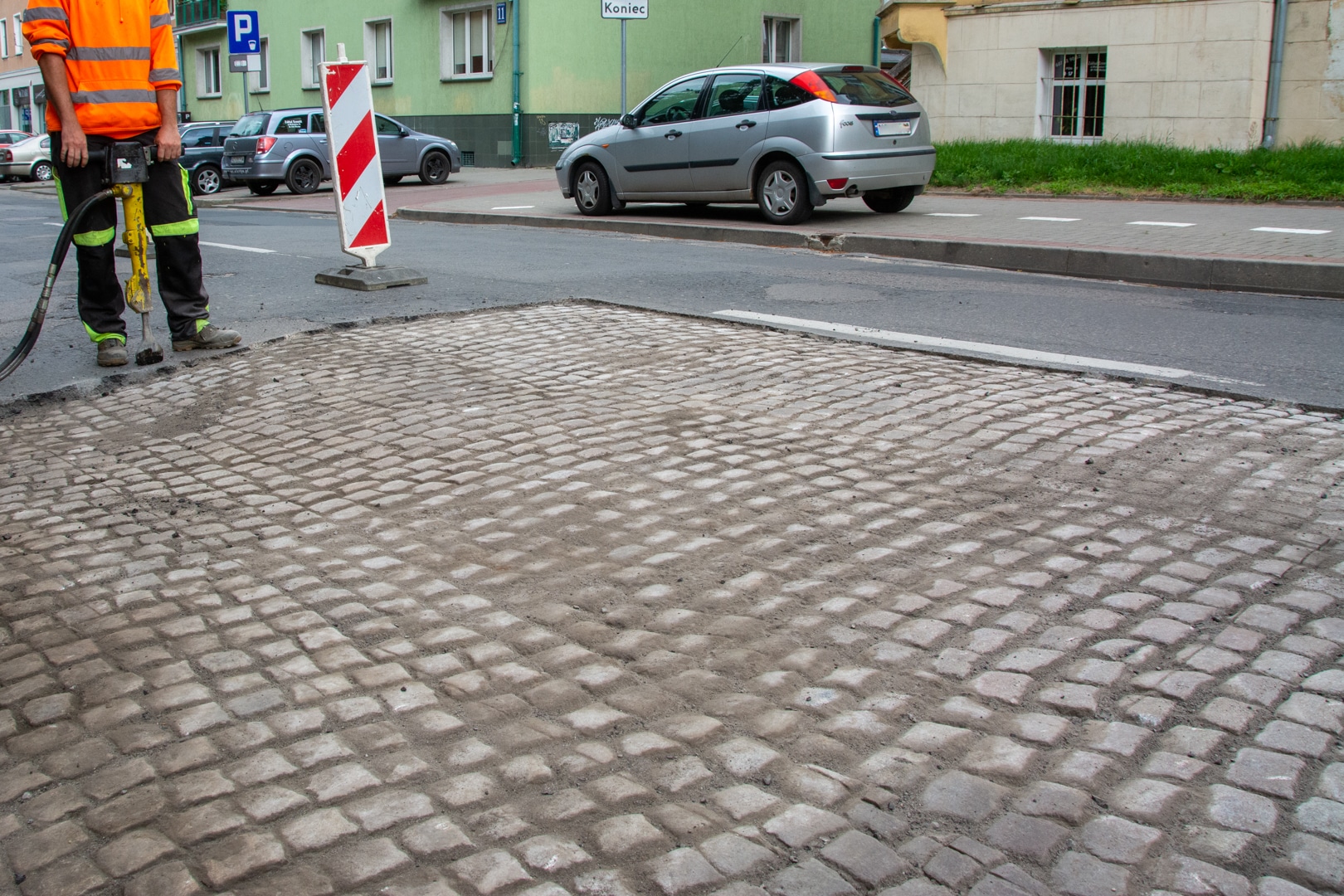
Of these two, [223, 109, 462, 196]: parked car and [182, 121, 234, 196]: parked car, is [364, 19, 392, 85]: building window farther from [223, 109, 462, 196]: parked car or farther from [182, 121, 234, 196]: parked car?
[223, 109, 462, 196]: parked car

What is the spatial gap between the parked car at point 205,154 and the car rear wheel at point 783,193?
15.1 m

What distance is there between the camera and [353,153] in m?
8.70

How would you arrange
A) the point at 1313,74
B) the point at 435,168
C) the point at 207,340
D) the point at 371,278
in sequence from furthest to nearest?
1. the point at 435,168
2. the point at 1313,74
3. the point at 371,278
4. the point at 207,340

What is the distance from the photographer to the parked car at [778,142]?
12.6 metres

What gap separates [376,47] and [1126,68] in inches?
813

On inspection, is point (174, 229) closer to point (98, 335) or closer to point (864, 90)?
point (98, 335)

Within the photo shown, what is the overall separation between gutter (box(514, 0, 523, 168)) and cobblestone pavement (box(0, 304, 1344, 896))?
24.4m

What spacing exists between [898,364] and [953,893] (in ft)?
13.7

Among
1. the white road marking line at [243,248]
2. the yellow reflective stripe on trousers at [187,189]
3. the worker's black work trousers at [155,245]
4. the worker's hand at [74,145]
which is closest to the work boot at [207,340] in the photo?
the worker's black work trousers at [155,245]

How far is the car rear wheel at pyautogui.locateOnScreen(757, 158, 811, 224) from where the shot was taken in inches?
504

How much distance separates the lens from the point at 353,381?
591 cm

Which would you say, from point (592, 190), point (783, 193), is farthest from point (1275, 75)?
point (592, 190)

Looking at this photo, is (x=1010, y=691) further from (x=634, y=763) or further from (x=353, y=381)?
(x=353, y=381)

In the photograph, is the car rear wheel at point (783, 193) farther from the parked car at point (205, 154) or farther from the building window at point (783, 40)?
the building window at point (783, 40)
